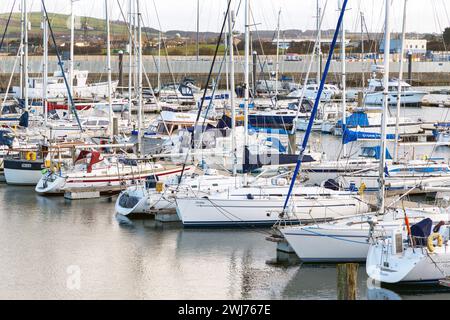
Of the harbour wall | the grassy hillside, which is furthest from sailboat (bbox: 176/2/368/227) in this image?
the grassy hillside

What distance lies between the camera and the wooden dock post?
20.2m

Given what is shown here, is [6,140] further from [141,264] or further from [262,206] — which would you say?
[141,264]

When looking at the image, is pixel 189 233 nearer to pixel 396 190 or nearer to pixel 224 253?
pixel 224 253

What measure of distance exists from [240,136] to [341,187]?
1122 cm

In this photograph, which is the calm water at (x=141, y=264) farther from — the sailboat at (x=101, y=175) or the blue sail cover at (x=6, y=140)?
the blue sail cover at (x=6, y=140)

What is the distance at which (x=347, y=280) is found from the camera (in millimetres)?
20344

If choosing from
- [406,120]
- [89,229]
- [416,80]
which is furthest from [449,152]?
[416,80]

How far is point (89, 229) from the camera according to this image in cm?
3188

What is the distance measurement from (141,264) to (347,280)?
810cm

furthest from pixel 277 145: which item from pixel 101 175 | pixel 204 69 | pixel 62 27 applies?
pixel 62 27

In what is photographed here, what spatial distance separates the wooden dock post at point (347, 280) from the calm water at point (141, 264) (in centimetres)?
310

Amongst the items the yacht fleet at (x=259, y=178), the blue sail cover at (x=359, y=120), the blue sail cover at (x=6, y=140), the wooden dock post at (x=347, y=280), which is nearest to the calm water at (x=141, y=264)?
the yacht fleet at (x=259, y=178)

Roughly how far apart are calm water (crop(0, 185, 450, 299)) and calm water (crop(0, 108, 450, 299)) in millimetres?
22

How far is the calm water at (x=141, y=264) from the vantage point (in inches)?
951
